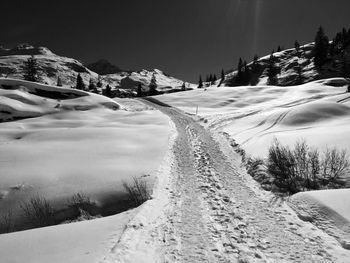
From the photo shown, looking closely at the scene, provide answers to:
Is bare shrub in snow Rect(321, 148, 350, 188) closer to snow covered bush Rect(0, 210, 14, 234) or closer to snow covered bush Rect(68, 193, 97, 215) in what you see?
snow covered bush Rect(68, 193, 97, 215)

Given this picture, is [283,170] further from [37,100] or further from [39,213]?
[37,100]

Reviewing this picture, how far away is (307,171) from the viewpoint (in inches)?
373

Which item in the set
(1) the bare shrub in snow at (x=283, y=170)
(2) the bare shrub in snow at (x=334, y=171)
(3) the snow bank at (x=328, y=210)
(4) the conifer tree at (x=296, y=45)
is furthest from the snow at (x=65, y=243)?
(4) the conifer tree at (x=296, y=45)

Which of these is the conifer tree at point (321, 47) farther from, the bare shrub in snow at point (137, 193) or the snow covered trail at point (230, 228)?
the bare shrub in snow at point (137, 193)

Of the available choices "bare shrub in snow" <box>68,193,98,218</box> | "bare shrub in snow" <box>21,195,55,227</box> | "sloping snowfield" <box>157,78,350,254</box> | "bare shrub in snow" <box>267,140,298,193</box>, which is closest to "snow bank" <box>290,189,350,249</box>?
"sloping snowfield" <box>157,78,350,254</box>

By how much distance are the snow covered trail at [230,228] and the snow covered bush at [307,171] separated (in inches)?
42.6

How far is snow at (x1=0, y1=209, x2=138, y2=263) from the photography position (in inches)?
201

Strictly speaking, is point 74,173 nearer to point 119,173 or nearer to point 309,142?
point 119,173

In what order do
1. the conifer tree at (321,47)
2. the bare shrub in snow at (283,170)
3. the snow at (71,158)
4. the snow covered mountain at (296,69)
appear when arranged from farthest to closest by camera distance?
1. the conifer tree at (321,47)
2. the snow covered mountain at (296,69)
3. the snow at (71,158)
4. the bare shrub in snow at (283,170)

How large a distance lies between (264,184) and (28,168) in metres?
10.7

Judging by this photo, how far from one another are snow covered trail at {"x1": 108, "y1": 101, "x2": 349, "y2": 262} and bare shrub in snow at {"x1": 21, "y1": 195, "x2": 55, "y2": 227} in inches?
140

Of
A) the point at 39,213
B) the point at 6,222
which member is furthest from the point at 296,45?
the point at 6,222

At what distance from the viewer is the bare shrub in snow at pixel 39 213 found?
8.23 m

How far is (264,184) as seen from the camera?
963cm
